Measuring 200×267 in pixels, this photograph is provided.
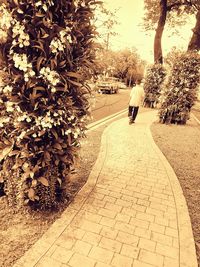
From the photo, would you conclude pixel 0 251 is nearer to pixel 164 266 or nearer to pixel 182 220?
pixel 164 266

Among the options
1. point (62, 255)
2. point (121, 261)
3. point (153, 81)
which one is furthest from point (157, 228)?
point (153, 81)

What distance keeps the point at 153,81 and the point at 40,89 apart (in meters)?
17.9

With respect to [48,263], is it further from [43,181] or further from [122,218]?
[122,218]

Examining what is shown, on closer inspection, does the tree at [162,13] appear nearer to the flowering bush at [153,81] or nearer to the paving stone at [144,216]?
the flowering bush at [153,81]

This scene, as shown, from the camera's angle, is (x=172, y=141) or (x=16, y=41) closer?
(x=16, y=41)

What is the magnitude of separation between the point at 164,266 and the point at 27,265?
5.27 ft

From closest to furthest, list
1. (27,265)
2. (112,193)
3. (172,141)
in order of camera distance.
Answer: (27,265) < (112,193) < (172,141)

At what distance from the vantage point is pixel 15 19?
2918 millimetres

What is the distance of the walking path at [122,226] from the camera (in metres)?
2.94

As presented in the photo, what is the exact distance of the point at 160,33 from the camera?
57.8 feet

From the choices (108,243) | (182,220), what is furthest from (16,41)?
(182,220)

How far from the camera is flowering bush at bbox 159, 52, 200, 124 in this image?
1191cm

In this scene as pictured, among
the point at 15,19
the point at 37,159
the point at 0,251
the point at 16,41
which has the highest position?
the point at 15,19

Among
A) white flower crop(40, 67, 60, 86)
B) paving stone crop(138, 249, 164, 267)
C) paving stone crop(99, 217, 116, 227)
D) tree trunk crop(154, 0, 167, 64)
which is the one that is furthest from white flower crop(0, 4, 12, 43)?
tree trunk crop(154, 0, 167, 64)
